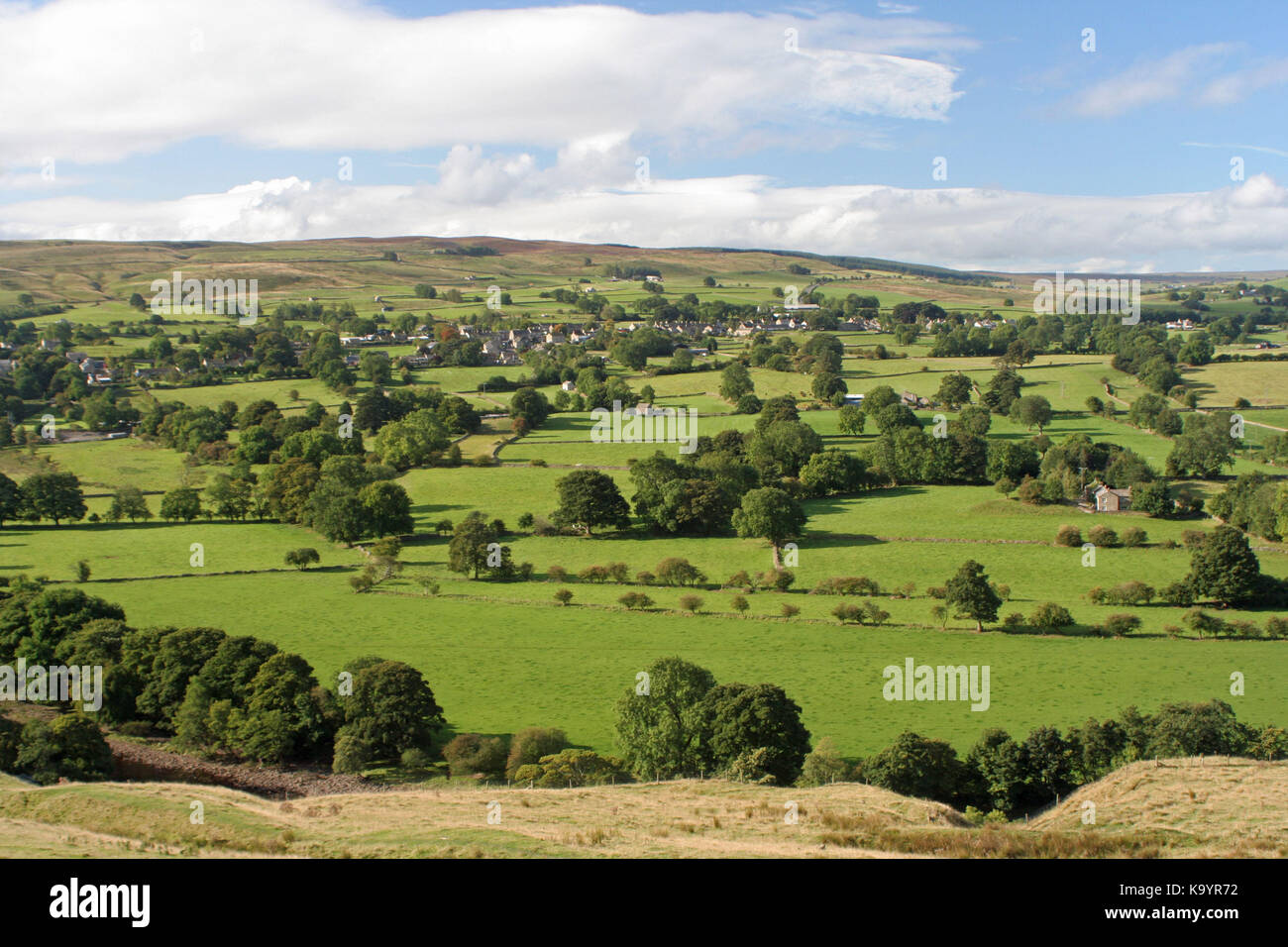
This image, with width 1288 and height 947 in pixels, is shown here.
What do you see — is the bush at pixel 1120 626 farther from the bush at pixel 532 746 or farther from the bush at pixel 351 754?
the bush at pixel 351 754

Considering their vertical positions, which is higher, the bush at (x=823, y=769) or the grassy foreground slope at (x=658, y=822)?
the grassy foreground slope at (x=658, y=822)

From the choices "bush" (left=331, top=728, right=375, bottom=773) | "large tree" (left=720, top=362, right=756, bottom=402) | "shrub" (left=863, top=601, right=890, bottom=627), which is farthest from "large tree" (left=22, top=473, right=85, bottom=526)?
"large tree" (left=720, top=362, right=756, bottom=402)

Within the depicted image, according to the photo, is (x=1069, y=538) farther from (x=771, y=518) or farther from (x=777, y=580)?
(x=777, y=580)
